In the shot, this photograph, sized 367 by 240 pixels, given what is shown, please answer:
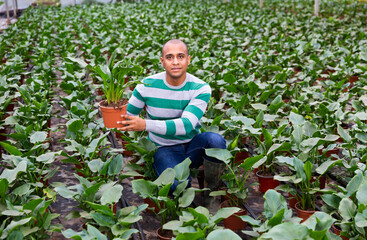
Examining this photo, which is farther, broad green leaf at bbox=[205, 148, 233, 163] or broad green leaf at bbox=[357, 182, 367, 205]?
broad green leaf at bbox=[205, 148, 233, 163]

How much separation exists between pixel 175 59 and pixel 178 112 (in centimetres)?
45

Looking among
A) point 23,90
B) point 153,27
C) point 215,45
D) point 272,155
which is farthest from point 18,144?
point 153,27

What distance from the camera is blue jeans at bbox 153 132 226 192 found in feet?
10.3

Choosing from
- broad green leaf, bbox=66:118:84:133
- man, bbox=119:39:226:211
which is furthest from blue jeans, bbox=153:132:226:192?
broad green leaf, bbox=66:118:84:133

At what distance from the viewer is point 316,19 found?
11.9 metres

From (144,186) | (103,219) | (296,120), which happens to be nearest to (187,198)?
(144,186)

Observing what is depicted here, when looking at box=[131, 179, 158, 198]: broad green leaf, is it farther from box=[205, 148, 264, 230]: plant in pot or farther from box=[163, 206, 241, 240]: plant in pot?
box=[205, 148, 264, 230]: plant in pot

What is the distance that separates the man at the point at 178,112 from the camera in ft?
9.89

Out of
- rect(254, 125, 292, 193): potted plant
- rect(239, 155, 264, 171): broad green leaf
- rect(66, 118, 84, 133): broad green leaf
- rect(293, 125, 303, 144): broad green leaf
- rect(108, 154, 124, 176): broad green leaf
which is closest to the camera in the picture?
rect(239, 155, 264, 171): broad green leaf

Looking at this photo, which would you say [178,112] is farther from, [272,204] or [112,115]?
[272,204]

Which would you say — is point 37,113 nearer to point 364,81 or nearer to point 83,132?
point 83,132

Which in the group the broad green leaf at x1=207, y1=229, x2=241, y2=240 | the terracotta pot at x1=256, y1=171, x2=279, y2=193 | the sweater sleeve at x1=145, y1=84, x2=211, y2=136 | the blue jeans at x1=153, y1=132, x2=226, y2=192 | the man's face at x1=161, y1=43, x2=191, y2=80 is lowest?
the terracotta pot at x1=256, y1=171, x2=279, y2=193

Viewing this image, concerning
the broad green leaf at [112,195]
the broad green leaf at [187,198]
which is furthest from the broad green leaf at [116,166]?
the broad green leaf at [187,198]

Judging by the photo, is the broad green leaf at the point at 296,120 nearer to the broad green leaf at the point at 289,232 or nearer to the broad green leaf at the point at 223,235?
the broad green leaf at the point at 289,232
